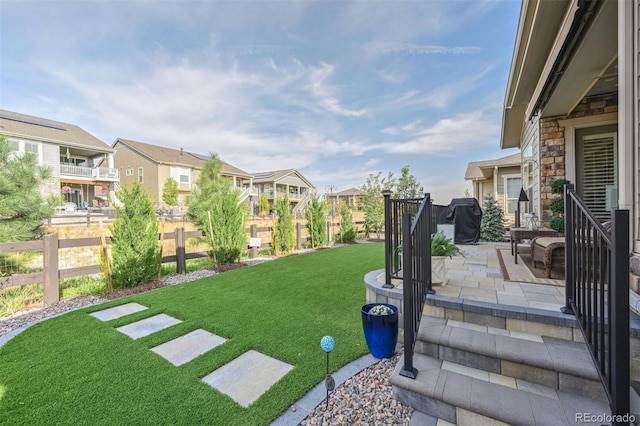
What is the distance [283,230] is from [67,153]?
650 inches

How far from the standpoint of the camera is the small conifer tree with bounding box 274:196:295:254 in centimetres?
938

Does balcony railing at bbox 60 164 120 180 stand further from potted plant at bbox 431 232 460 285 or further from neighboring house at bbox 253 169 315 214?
potted plant at bbox 431 232 460 285

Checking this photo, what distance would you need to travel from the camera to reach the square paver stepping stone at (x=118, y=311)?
365cm

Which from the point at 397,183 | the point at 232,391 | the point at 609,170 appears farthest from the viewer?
the point at 397,183

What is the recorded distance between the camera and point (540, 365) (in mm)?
1765

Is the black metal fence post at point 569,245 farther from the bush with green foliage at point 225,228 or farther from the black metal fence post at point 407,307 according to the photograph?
the bush with green foliage at point 225,228

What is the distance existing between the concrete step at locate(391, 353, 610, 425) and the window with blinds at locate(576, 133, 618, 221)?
484 centimetres

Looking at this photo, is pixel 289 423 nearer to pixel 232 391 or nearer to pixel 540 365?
pixel 232 391

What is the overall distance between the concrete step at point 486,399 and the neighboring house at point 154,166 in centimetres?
1996

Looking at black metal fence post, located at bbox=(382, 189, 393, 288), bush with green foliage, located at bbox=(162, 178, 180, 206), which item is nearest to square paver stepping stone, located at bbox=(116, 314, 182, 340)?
black metal fence post, located at bbox=(382, 189, 393, 288)

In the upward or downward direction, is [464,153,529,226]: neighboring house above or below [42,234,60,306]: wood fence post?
above

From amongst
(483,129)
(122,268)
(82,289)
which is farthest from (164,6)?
(483,129)

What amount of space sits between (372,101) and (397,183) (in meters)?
5.08

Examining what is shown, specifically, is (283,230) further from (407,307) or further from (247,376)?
(407,307)
